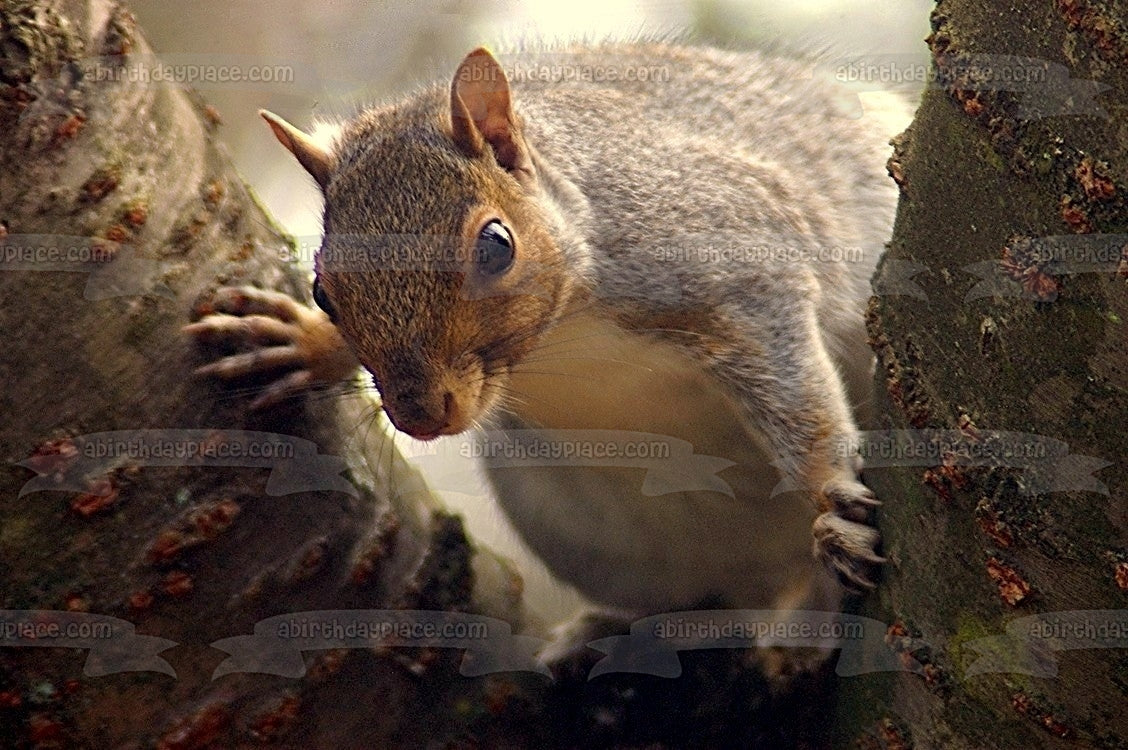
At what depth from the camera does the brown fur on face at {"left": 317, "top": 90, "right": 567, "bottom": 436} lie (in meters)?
1.36

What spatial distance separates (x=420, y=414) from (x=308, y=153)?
1.51 ft

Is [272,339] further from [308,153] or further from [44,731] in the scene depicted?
[44,731]

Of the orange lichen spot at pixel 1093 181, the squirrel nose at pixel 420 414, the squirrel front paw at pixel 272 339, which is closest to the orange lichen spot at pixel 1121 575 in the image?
the orange lichen spot at pixel 1093 181

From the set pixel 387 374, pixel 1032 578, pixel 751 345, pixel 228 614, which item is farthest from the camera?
pixel 751 345

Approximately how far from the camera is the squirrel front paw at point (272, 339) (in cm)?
123

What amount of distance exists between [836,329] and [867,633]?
0.78m

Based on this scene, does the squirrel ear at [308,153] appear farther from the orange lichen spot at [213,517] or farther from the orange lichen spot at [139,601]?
the orange lichen spot at [139,601]

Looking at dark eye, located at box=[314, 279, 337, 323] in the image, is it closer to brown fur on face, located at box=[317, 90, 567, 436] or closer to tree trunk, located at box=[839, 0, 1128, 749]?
brown fur on face, located at box=[317, 90, 567, 436]

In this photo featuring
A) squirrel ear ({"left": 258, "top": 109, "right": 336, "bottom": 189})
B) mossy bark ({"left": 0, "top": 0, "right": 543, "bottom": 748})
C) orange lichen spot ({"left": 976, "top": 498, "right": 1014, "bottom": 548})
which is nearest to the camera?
orange lichen spot ({"left": 976, "top": 498, "right": 1014, "bottom": 548})

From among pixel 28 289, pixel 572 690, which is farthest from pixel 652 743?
pixel 28 289

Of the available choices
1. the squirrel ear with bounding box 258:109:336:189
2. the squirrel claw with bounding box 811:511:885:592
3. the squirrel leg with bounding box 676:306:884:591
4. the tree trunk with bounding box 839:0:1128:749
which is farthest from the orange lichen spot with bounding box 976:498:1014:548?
the squirrel ear with bounding box 258:109:336:189

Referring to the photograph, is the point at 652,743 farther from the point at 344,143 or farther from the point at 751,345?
the point at 344,143

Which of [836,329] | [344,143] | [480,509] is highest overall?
[344,143]

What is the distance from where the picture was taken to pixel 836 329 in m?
1.93
